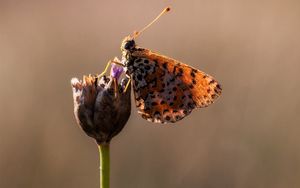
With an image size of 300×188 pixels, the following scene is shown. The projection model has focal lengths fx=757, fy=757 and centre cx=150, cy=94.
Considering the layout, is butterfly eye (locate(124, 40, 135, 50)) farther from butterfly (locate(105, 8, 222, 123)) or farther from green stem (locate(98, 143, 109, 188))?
green stem (locate(98, 143, 109, 188))

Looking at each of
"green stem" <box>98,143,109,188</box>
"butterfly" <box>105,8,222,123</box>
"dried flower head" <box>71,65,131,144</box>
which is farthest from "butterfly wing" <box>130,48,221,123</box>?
"green stem" <box>98,143,109,188</box>

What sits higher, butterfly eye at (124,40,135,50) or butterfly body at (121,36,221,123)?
butterfly eye at (124,40,135,50)

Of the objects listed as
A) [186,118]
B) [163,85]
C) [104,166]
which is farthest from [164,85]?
[186,118]

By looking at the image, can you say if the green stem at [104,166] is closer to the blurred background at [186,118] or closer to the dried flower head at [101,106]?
the dried flower head at [101,106]

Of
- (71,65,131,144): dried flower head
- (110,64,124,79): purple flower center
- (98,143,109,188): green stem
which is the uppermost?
(110,64,124,79): purple flower center

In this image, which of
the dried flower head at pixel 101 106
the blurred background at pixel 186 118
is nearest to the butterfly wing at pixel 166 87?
the dried flower head at pixel 101 106

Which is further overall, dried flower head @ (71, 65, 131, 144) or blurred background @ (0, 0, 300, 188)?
blurred background @ (0, 0, 300, 188)

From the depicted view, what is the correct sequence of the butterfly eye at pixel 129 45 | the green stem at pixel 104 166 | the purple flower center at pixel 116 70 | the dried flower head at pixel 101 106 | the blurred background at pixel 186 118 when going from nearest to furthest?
1. the green stem at pixel 104 166
2. the dried flower head at pixel 101 106
3. the purple flower center at pixel 116 70
4. the butterfly eye at pixel 129 45
5. the blurred background at pixel 186 118
